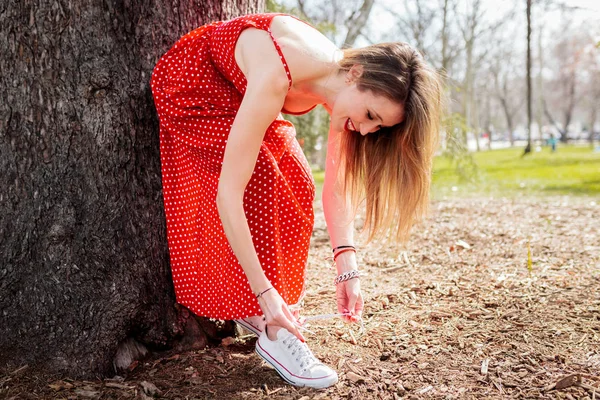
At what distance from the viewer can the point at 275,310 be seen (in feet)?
5.90

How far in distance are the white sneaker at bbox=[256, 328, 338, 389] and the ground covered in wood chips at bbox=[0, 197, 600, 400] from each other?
0.11 ft

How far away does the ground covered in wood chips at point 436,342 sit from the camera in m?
1.81

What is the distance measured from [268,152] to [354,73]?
1.34 ft

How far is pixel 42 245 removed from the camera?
1.92 m

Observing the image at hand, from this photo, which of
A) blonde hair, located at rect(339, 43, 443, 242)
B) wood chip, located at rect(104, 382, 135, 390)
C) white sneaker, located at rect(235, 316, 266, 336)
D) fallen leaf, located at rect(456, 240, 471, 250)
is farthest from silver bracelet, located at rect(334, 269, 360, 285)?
fallen leaf, located at rect(456, 240, 471, 250)

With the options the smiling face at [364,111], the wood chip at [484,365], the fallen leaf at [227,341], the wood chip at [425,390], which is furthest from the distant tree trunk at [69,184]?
the wood chip at [484,365]

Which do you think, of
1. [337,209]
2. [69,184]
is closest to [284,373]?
[337,209]

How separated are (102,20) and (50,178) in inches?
23.6

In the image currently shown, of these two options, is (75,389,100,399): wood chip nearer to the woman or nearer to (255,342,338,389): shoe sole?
the woman

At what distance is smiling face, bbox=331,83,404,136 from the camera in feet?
6.15

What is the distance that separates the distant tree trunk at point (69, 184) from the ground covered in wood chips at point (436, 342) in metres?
0.17

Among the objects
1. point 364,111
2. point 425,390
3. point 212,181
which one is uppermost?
point 364,111

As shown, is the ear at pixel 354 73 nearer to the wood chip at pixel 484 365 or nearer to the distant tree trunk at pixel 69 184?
the distant tree trunk at pixel 69 184

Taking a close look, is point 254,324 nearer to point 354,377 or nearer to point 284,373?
point 284,373
